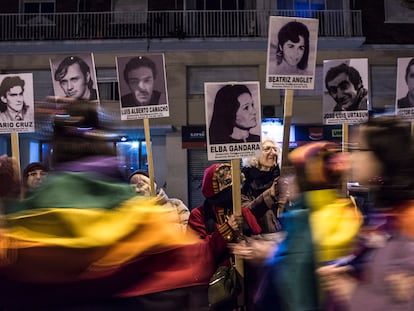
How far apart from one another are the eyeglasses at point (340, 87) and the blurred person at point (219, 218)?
241 centimetres

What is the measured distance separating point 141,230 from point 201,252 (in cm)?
25

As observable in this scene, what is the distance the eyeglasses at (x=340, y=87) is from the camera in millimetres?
5891

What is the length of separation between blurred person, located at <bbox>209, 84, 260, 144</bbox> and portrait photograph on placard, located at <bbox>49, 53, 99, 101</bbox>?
2.00 metres

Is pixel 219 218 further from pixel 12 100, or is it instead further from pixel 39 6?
pixel 39 6

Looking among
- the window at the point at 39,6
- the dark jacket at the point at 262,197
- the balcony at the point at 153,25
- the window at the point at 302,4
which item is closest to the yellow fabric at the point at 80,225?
the dark jacket at the point at 262,197

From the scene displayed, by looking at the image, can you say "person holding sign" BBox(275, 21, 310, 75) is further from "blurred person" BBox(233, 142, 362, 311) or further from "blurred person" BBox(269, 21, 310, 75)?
"blurred person" BBox(233, 142, 362, 311)

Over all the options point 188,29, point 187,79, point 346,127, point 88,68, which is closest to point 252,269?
point 346,127

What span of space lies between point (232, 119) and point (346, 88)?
2.04 meters

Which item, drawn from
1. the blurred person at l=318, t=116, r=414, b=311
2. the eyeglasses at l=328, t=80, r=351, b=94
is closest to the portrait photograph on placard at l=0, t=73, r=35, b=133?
the eyeglasses at l=328, t=80, r=351, b=94

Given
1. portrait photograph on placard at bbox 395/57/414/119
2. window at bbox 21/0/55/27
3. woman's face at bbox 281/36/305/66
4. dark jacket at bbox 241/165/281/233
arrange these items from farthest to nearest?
window at bbox 21/0/55/27 → portrait photograph on placard at bbox 395/57/414/119 → woman's face at bbox 281/36/305/66 → dark jacket at bbox 241/165/281/233

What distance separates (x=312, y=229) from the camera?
1906 mm

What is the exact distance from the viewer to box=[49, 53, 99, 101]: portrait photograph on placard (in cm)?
594

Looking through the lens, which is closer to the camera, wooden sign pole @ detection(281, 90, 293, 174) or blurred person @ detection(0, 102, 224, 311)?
blurred person @ detection(0, 102, 224, 311)

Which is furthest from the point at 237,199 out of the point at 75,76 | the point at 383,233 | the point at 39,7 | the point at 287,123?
the point at 39,7
